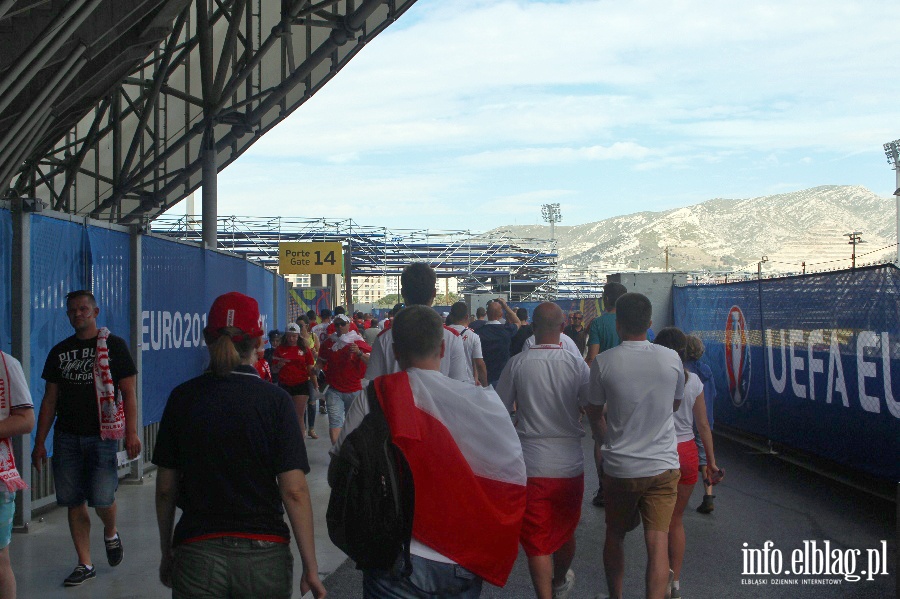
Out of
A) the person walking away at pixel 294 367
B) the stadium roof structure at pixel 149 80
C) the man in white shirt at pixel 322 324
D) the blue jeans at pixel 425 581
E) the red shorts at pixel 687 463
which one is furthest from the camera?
the man in white shirt at pixel 322 324

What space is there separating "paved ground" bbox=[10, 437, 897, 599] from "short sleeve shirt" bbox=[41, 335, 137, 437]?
1.05 metres

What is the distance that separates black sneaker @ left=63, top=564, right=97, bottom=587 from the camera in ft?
19.4

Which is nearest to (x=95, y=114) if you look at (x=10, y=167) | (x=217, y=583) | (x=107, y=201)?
(x=107, y=201)

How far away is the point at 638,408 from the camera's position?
504 centimetres

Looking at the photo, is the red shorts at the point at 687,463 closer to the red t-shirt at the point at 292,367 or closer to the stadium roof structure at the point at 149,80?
the red t-shirt at the point at 292,367

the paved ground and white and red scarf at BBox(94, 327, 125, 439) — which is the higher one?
white and red scarf at BBox(94, 327, 125, 439)

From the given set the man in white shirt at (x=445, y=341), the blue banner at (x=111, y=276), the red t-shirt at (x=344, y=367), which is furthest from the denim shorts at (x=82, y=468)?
the red t-shirt at (x=344, y=367)

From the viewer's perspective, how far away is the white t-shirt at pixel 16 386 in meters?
4.35

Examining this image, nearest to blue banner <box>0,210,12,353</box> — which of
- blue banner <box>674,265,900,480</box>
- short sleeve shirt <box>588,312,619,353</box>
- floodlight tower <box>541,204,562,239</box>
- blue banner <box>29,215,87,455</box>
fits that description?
blue banner <box>29,215,87,455</box>

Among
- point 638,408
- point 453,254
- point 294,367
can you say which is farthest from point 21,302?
point 453,254

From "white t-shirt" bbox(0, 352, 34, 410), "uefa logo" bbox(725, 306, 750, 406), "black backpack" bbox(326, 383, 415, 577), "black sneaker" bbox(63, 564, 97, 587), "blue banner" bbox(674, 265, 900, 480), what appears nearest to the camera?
"black backpack" bbox(326, 383, 415, 577)

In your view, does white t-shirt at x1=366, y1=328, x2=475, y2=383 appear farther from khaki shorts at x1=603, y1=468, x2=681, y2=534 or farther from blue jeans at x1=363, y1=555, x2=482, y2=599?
blue jeans at x1=363, y1=555, x2=482, y2=599

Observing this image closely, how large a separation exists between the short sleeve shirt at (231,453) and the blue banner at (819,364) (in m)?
6.65

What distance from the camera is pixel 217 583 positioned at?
3.15m
